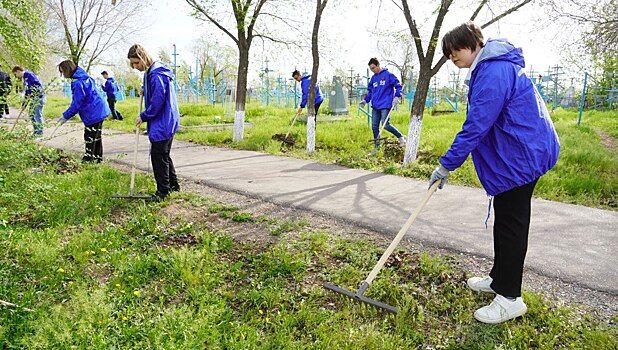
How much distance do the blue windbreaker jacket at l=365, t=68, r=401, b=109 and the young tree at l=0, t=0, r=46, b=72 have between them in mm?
5548

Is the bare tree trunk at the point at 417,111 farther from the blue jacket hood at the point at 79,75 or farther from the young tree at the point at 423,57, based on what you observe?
the blue jacket hood at the point at 79,75

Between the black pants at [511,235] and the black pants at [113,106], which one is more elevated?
the black pants at [113,106]

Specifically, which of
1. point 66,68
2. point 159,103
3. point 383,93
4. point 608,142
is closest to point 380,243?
point 159,103

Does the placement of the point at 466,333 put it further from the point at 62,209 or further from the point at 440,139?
the point at 440,139

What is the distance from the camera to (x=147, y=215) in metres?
3.99

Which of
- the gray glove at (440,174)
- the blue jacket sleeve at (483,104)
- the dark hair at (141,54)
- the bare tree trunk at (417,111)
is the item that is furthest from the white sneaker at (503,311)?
the bare tree trunk at (417,111)

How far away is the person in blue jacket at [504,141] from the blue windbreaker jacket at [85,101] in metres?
5.44

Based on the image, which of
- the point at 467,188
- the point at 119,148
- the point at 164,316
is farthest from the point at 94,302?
the point at 119,148

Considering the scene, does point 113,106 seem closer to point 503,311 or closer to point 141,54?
point 141,54

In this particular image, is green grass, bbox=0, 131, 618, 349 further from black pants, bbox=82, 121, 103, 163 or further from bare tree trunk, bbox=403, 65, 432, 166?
bare tree trunk, bbox=403, 65, 432, 166

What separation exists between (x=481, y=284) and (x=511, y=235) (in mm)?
514

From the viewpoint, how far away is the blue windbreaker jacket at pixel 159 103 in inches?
163

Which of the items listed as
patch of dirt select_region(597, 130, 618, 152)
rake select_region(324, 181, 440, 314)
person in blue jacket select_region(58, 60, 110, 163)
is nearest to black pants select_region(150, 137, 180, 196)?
person in blue jacket select_region(58, 60, 110, 163)

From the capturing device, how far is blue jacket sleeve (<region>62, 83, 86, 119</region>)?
577 cm
